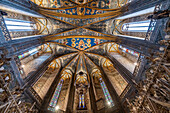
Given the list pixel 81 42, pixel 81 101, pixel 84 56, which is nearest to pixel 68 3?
pixel 81 42

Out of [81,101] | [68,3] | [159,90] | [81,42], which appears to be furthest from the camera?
[81,42]

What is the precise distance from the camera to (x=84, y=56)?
Result: 43.3 ft

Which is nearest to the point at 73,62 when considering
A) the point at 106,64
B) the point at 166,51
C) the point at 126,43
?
the point at 106,64

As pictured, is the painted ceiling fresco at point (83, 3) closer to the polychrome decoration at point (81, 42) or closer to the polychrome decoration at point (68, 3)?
the polychrome decoration at point (68, 3)

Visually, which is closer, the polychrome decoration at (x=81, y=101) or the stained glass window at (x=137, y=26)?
the stained glass window at (x=137, y=26)

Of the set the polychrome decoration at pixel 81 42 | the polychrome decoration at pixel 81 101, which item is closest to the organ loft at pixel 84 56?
the polychrome decoration at pixel 81 101

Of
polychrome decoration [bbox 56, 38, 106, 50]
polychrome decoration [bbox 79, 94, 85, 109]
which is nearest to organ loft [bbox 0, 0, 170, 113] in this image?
polychrome decoration [bbox 79, 94, 85, 109]

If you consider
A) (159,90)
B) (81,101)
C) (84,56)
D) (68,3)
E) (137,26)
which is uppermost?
(68,3)

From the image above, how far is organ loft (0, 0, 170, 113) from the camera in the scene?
4.26m

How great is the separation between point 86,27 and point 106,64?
19.3ft

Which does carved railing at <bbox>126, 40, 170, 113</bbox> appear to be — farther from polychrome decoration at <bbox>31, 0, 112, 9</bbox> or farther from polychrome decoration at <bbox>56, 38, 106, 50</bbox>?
polychrome decoration at <bbox>56, 38, 106, 50</bbox>

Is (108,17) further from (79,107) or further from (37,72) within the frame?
(79,107)

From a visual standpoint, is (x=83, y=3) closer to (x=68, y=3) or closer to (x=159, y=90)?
(x=68, y=3)

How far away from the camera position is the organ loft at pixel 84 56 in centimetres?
426
